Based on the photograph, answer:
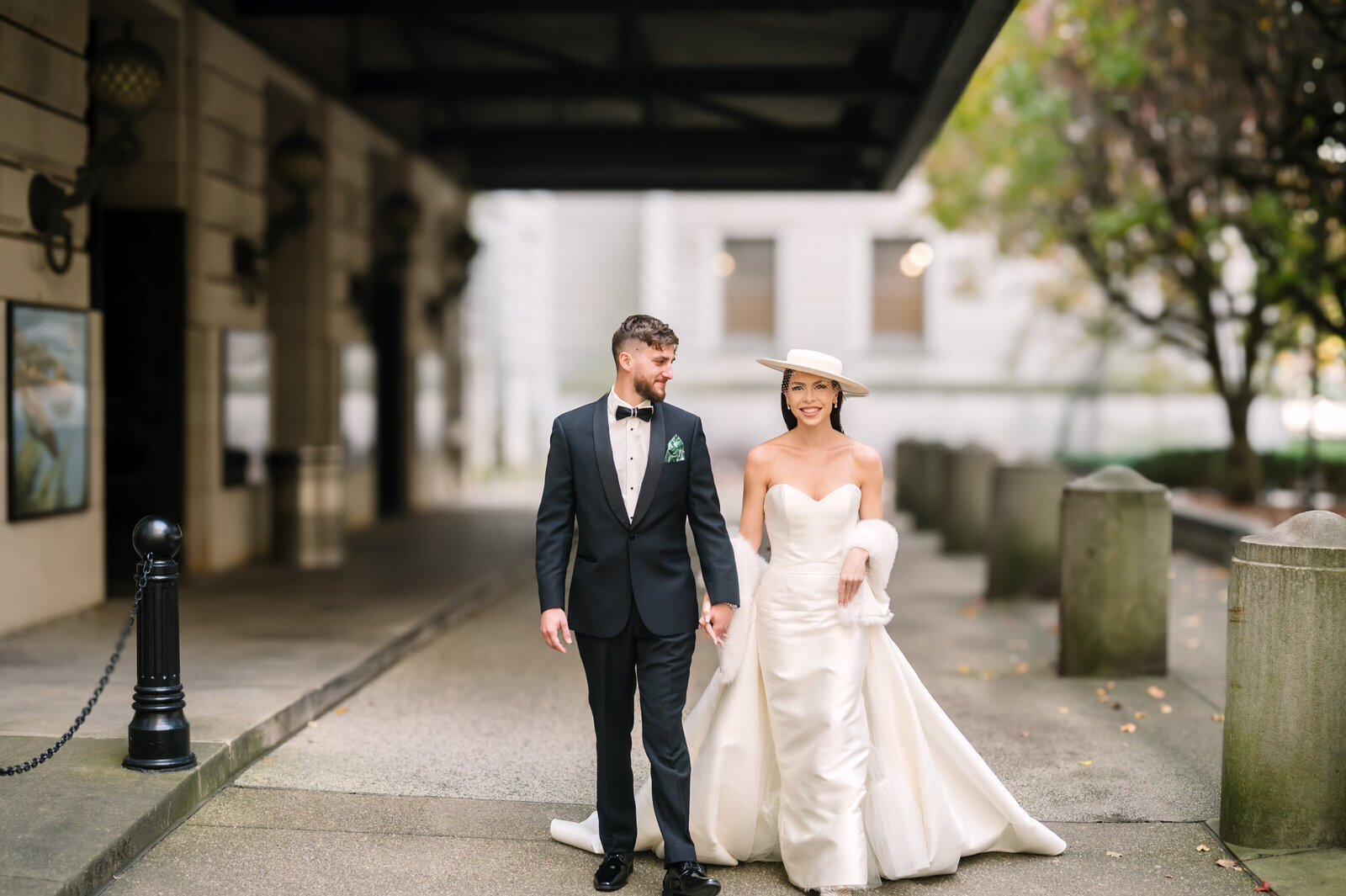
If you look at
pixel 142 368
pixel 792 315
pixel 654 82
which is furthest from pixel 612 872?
pixel 792 315

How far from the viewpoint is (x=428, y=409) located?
63.3ft

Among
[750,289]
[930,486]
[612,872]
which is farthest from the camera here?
[750,289]

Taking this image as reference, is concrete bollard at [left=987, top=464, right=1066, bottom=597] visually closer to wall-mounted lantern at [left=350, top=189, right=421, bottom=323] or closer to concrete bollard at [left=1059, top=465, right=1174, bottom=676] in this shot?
concrete bollard at [left=1059, top=465, right=1174, bottom=676]

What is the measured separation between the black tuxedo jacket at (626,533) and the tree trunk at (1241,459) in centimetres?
1535

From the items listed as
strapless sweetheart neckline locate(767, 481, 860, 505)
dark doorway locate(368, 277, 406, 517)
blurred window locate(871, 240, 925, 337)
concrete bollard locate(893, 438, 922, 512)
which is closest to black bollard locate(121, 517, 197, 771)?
strapless sweetheart neckline locate(767, 481, 860, 505)

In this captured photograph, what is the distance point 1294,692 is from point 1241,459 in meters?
14.3

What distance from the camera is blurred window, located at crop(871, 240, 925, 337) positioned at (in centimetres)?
3216

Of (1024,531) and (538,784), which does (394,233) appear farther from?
(538,784)

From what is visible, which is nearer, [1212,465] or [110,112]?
[110,112]

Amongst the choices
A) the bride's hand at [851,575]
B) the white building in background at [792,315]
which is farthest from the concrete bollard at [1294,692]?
the white building in background at [792,315]

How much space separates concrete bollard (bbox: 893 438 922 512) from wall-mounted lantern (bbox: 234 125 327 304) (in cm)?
926

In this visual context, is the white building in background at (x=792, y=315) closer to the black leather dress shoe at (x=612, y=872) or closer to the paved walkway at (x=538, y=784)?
the paved walkway at (x=538, y=784)

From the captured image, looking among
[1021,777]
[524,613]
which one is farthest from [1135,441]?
[1021,777]

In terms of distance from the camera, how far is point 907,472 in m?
20.1
